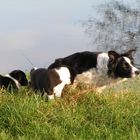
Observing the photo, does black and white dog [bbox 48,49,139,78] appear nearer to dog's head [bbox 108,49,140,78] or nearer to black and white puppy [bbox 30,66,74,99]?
dog's head [bbox 108,49,140,78]

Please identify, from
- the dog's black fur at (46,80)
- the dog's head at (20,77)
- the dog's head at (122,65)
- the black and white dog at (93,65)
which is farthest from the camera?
the dog's head at (20,77)

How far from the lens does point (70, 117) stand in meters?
8.66

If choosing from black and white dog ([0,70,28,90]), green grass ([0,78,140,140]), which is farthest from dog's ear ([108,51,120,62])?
black and white dog ([0,70,28,90])

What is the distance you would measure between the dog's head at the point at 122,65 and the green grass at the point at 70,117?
52 centimetres

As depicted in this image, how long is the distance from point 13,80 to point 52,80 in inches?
55.5

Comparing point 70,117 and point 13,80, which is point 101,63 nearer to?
point 13,80

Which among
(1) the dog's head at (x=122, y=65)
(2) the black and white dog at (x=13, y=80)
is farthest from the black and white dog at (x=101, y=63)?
(2) the black and white dog at (x=13, y=80)

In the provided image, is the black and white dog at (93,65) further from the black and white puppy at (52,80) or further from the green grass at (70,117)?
the green grass at (70,117)

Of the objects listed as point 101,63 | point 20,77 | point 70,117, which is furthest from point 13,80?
point 70,117

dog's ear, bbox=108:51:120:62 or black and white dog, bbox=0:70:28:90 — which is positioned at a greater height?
dog's ear, bbox=108:51:120:62

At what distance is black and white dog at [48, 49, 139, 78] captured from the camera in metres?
10.2

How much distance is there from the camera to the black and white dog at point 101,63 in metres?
10.2

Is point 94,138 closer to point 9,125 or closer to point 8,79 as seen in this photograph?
point 9,125

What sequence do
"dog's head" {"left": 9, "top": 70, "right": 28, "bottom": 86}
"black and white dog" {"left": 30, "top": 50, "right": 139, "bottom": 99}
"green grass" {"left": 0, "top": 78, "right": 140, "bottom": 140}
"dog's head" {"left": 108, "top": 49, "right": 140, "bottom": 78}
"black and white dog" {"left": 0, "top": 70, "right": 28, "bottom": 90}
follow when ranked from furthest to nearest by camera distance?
"dog's head" {"left": 9, "top": 70, "right": 28, "bottom": 86} < "black and white dog" {"left": 0, "top": 70, "right": 28, "bottom": 90} < "dog's head" {"left": 108, "top": 49, "right": 140, "bottom": 78} < "black and white dog" {"left": 30, "top": 50, "right": 139, "bottom": 99} < "green grass" {"left": 0, "top": 78, "right": 140, "bottom": 140}
